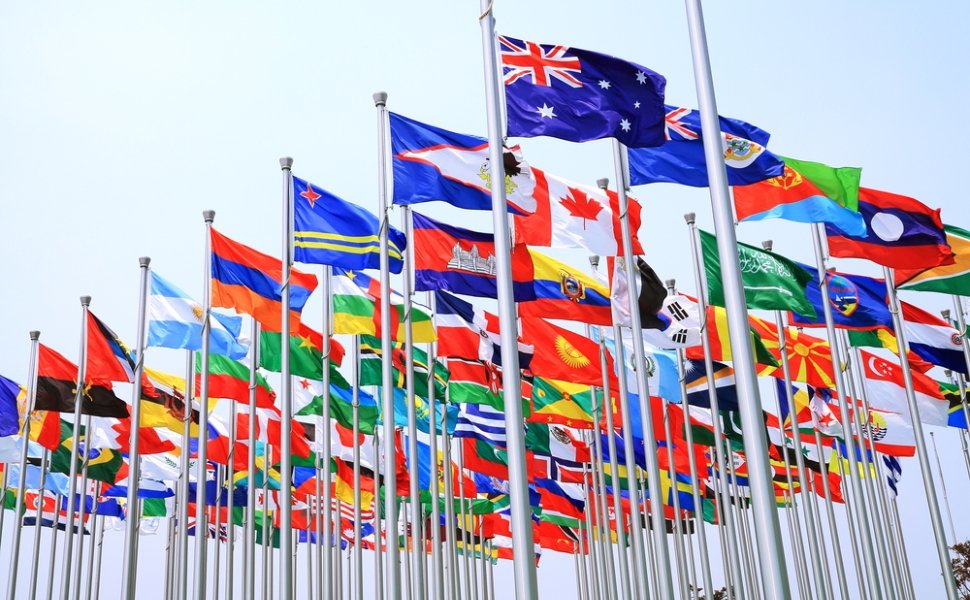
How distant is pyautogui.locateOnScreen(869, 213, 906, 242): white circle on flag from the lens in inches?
784

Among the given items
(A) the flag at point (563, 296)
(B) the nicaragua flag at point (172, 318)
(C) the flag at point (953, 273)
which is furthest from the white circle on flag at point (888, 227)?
(B) the nicaragua flag at point (172, 318)

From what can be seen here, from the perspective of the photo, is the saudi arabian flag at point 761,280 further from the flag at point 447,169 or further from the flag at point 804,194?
the flag at point 447,169

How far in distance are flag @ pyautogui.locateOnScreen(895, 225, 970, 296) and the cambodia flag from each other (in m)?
1.93

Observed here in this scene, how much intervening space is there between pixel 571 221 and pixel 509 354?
7.77 meters

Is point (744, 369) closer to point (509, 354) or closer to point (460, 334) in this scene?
point (509, 354)

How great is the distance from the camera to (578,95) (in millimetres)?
12961

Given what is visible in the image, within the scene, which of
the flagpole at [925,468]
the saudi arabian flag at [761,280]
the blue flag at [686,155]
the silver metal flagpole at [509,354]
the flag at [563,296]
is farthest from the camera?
the flagpole at [925,468]

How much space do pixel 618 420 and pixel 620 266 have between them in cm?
1243

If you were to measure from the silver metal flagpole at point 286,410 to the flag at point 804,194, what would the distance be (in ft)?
25.3

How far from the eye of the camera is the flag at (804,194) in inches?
699

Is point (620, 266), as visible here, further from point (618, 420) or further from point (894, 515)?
point (894, 515)

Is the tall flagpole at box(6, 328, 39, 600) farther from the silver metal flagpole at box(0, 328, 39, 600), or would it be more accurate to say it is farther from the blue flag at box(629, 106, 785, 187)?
the blue flag at box(629, 106, 785, 187)

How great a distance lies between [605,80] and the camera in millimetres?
13258

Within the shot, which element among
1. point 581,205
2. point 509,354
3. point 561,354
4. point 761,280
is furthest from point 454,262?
point 509,354
